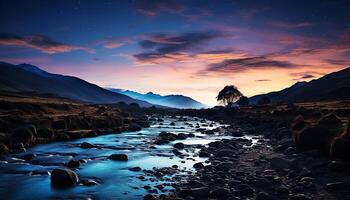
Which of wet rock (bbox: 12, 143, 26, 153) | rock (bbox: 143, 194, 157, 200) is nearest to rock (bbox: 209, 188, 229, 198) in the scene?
rock (bbox: 143, 194, 157, 200)

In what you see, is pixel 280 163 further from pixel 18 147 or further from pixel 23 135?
pixel 23 135

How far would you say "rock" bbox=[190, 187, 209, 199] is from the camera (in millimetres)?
20263

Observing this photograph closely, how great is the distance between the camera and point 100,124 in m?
69.8

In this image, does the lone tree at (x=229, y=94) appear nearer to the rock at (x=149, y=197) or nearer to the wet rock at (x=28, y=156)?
the wet rock at (x=28, y=156)

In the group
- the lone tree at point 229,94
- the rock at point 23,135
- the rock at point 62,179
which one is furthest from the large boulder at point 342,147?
the lone tree at point 229,94

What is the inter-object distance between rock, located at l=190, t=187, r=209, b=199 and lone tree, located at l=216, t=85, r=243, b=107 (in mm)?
142432

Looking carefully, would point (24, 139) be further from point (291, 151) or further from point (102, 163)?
point (291, 151)

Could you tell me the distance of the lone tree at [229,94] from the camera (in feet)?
530

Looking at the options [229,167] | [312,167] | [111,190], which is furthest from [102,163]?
[312,167]

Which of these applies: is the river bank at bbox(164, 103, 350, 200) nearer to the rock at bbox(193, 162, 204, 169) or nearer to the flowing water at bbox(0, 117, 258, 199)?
the rock at bbox(193, 162, 204, 169)

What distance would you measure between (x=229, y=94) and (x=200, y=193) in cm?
14313

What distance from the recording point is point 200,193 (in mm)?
20578

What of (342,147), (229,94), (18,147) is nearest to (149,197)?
(342,147)

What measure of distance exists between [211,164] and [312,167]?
8701 mm
